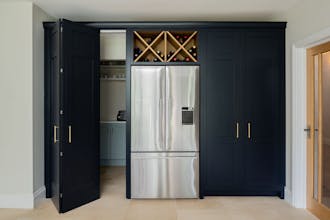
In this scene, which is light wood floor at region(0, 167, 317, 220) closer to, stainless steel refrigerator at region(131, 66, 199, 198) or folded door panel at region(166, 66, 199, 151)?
stainless steel refrigerator at region(131, 66, 199, 198)

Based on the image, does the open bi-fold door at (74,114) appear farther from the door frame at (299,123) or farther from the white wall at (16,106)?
the door frame at (299,123)

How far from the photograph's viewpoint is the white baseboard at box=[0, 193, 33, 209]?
3.76 metres

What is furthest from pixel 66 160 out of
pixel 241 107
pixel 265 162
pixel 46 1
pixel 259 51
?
pixel 259 51

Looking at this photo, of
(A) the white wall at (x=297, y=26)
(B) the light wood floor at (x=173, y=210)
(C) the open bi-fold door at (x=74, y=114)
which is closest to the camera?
(A) the white wall at (x=297, y=26)

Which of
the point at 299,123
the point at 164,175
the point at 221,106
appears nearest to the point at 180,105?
the point at 221,106

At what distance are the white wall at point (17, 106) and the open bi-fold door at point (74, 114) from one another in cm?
31

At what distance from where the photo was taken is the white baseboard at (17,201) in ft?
12.3

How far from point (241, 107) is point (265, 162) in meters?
0.88

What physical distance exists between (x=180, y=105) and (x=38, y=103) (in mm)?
1983

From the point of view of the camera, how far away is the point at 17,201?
3764 mm

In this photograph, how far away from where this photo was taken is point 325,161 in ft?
11.0

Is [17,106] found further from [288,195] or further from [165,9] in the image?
[288,195]

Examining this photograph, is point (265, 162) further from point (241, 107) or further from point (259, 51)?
point (259, 51)

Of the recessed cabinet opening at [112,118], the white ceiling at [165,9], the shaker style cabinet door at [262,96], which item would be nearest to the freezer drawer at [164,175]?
the shaker style cabinet door at [262,96]
